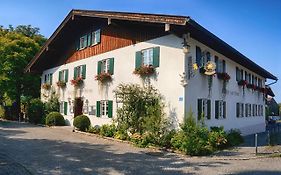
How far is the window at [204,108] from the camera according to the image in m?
15.8

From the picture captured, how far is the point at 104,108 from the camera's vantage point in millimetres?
20234

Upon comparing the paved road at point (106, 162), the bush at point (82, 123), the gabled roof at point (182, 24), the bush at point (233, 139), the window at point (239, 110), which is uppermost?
the gabled roof at point (182, 24)

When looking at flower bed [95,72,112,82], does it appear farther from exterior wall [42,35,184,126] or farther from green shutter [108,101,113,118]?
green shutter [108,101,113,118]

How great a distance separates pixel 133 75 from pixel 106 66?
342 centimetres

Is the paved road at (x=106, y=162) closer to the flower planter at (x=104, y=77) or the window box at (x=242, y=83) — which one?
the flower planter at (x=104, y=77)

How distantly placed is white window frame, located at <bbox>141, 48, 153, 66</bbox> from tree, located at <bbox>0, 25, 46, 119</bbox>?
17936mm

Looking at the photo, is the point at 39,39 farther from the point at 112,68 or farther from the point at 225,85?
the point at 225,85

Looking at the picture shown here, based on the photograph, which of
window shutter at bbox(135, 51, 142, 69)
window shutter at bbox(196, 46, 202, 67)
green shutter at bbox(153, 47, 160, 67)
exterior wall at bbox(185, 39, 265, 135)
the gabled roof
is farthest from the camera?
window shutter at bbox(135, 51, 142, 69)

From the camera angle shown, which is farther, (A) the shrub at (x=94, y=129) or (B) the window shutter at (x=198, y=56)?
(A) the shrub at (x=94, y=129)

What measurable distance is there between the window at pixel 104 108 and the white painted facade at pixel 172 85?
0.23 m

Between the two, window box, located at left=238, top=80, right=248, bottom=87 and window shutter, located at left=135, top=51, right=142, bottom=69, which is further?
window box, located at left=238, top=80, right=248, bottom=87

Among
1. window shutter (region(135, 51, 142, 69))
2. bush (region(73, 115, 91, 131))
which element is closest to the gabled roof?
window shutter (region(135, 51, 142, 69))

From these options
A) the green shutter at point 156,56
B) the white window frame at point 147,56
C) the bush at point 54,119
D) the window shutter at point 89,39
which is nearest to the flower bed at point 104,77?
the window shutter at point 89,39

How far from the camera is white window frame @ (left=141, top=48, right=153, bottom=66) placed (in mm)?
16625
